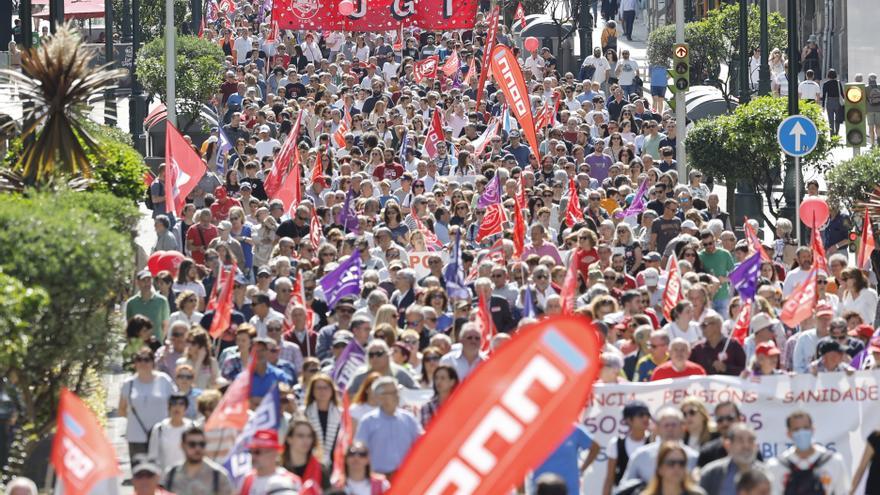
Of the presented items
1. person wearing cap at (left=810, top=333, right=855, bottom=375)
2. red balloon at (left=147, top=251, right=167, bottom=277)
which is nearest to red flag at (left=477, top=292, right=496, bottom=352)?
person wearing cap at (left=810, top=333, right=855, bottom=375)

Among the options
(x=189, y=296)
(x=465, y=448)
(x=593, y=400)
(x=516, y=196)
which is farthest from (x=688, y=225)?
(x=465, y=448)

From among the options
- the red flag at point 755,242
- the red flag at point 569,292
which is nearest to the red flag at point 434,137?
the red flag at point 755,242

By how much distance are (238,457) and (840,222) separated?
1211 centimetres

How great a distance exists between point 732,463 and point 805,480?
0.54 metres

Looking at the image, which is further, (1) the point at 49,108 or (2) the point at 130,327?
(1) the point at 49,108

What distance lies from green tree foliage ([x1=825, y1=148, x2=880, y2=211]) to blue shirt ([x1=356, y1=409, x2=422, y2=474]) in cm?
1123

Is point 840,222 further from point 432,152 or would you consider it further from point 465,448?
point 465,448

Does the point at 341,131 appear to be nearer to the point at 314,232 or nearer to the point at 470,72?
the point at 470,72

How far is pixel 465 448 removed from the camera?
8.27 m

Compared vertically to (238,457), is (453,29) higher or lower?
higher

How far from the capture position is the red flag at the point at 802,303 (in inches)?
662

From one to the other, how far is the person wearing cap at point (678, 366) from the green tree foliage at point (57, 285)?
12.2 ft

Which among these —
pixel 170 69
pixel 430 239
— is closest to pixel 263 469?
pixel 430 239

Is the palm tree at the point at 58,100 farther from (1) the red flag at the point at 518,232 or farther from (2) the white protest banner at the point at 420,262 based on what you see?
(1) the red flag at the point at 518,232
